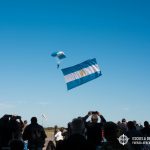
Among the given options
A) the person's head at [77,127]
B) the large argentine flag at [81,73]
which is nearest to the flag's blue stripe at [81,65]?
the large argentine flag at [81,73]

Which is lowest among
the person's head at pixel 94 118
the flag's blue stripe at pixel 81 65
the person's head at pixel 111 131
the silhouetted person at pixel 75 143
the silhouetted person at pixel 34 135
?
the silhouetted person at pixel 75 143

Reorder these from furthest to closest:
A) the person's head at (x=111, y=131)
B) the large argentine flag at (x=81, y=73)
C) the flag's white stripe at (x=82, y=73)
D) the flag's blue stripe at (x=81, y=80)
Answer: the flag's white stripe at (x=82, y=73)
the large argentine flag at (x=81, y=73)
the flag's blue stripe at (x=81, y=80)
the person's head at (x=111, y=131)

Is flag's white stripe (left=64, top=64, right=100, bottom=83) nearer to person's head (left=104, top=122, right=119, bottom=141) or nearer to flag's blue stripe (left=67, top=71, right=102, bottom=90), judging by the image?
flag's blue stripe (left=67, top=71, right=102, bottom=90)

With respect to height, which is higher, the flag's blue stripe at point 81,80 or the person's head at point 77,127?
the flag's blue stripe at point 81,80

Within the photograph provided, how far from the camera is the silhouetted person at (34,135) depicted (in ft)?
44.1

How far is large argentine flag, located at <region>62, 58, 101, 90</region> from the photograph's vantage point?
17883 millimetres

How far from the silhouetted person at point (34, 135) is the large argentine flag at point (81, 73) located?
408cm

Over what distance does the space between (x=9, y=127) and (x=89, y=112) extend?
106 inches

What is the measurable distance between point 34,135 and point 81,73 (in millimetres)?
5799

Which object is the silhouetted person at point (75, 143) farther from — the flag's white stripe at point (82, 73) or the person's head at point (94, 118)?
the flag's white stripe at point (82, 73)

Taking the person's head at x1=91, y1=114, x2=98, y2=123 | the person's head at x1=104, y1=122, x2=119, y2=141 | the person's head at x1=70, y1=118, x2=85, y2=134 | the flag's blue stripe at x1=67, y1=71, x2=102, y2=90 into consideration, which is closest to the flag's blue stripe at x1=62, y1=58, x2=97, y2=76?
the flag's blue stripe at x1=67, y1=71, x2=102, y2=90

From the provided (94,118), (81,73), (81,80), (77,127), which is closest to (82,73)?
(81,73)

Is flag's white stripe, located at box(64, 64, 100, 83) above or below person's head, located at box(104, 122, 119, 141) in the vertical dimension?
above

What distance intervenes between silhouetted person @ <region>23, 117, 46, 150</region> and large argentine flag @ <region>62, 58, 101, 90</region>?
13.4 feet
